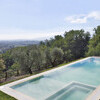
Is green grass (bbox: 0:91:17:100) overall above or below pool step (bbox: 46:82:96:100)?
above

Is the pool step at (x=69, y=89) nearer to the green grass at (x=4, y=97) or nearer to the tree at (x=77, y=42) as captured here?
the green grass at (x=4, y=97)

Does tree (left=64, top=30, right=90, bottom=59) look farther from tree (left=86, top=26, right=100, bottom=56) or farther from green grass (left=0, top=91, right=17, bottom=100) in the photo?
green grass (left=0, top=91, right=17, bottom=100)

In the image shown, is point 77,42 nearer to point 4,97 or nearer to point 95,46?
point 95,46

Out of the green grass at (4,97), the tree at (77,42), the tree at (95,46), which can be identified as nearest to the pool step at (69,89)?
the green grass at (4,97)

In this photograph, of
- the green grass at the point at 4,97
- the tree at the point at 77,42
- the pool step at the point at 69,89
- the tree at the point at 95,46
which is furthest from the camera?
the tree at the point at 77,42

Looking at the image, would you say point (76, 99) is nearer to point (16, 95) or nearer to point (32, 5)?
point (16, 95)

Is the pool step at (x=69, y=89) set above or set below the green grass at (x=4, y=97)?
below

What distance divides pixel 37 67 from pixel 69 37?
11044 mm

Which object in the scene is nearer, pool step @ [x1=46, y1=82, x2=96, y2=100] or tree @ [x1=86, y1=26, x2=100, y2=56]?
pool step @ [x1=46, y1=82, x2=96, y2=100]

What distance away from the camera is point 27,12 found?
12086 mm

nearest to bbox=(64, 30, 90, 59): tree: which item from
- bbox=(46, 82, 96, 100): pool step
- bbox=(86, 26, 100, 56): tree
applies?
bbox=(86, 26, 100, 56): tree

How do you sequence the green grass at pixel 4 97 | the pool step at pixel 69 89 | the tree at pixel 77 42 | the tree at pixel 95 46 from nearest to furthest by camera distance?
the green grass at pixel 4 97 → the pool step at pixel 69 89 → the tree at pixel 95 46 → the tree at pixel 77 42

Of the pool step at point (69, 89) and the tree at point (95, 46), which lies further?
the tree at point (95, 46)

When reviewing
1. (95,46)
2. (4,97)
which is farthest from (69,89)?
(95,46)
